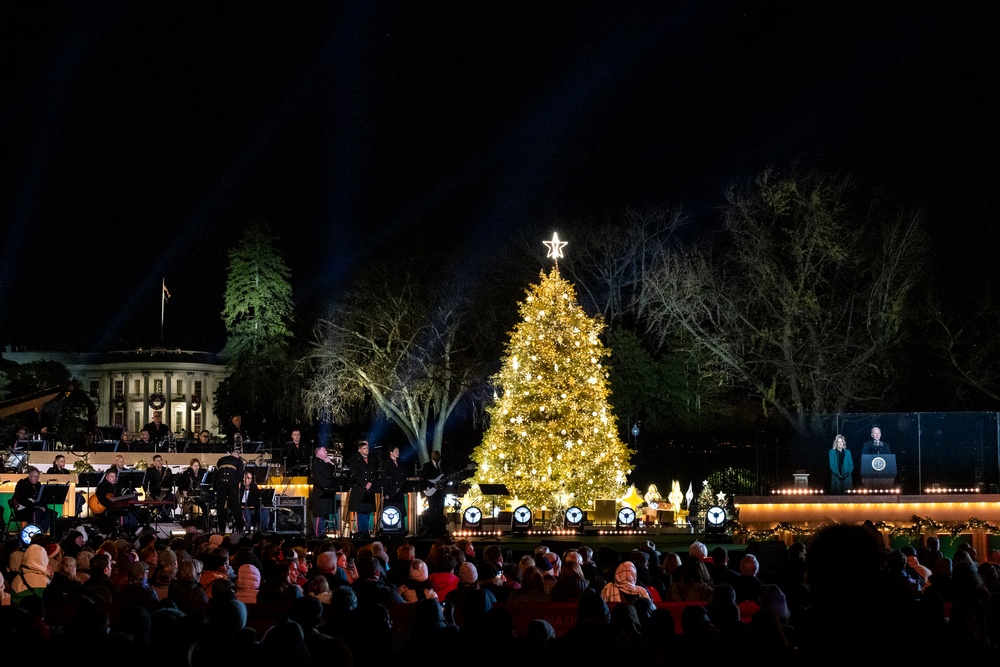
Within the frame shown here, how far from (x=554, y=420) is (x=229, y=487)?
8.26 m

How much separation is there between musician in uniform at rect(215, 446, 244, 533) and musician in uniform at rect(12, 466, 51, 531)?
304cm

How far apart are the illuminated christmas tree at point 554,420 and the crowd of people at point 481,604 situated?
12.8m

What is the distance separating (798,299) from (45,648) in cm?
3328

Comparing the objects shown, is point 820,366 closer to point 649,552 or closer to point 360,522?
point 360,522

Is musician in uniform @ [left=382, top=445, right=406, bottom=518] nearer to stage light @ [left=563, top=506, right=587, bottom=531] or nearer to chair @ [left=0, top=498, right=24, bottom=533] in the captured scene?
stage light @ [left=563, top=506, right=587, bottom=531]

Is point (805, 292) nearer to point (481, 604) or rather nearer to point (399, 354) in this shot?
point (399, 354)

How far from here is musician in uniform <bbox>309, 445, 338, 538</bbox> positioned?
2080 centimetres

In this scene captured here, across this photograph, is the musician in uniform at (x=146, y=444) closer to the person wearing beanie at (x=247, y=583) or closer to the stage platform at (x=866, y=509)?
the stage platform at (x=866, y=509)

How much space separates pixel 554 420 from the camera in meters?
27.0

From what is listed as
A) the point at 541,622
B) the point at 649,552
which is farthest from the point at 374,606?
the point at 649,552

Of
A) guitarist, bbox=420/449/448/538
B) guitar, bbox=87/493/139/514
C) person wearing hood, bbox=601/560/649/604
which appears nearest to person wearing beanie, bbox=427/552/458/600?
A: person wearing hood, bbox=601/560/649/604

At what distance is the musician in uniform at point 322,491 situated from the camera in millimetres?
20797

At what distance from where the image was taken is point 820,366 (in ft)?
121

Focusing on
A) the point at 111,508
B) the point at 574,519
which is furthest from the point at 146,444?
the point at 574,519
